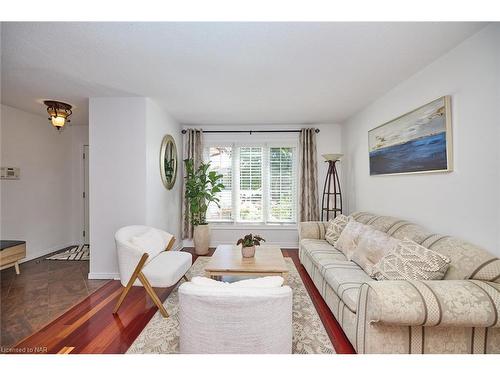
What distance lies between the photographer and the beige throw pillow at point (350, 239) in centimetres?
266

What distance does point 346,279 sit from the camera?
6.88ft

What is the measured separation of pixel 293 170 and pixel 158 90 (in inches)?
115

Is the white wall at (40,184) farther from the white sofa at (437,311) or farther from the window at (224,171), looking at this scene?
the white sofa at (437,311)

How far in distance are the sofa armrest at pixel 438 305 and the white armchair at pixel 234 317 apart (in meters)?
0.60

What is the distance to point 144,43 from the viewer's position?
76.2 inches

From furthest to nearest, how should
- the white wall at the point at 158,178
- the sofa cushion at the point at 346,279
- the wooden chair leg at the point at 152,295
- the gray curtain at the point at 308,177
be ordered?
the gray curtain at the point at 308,177
the white wall at the point at 158,178
the wooden chair leg at the point at 152,295
the sofa cushion at the point at 346,279

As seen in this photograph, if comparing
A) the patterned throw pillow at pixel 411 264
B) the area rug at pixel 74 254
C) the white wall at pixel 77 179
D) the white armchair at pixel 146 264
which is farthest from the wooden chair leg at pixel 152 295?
the white wall at pixel 77 179

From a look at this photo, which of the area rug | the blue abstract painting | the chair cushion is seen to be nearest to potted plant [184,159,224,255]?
the chair cushion

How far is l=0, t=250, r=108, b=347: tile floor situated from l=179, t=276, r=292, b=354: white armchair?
1836 mm

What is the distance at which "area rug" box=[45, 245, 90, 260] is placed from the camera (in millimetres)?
4035

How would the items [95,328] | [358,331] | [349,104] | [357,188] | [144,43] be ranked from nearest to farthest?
1. [358,331]
2. [144,43]
3. [95,328]
4. [349,104]
5. [357,188]

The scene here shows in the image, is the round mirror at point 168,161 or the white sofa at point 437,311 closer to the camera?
the white sofa at point 437,311
